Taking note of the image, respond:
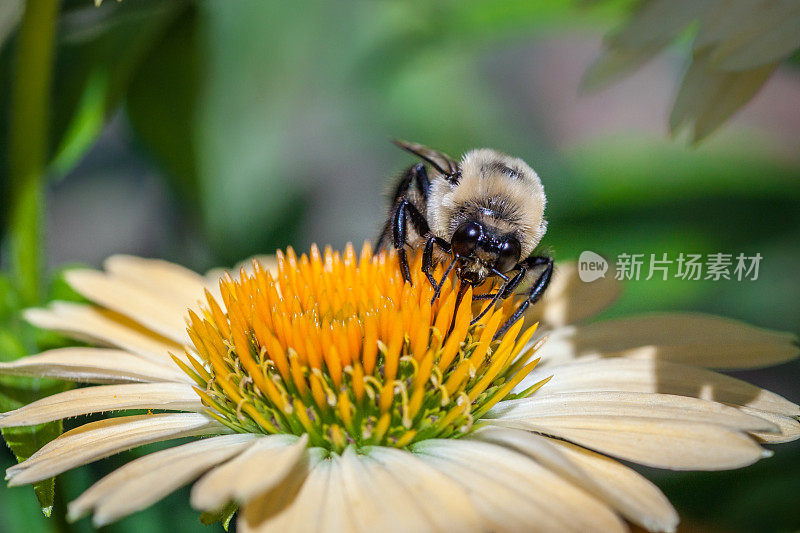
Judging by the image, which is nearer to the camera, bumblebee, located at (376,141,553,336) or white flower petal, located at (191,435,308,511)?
white flower petal, located at (191,435,308,511)

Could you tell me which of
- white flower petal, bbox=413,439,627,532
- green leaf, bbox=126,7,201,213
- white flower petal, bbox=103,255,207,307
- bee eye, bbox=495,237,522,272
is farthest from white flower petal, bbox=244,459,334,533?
green leaf, bbox=126,7,201,213

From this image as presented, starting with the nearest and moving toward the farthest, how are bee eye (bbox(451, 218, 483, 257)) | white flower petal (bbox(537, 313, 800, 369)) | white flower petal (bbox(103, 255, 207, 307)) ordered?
bee eye (bbox(451, 218, 483, 257)) → white flower petal (bbox(537, 313, 800, 369)) → white flower petal (bbox(103, 255, 207, 307))

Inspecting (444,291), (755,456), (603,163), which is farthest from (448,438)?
(603,163)

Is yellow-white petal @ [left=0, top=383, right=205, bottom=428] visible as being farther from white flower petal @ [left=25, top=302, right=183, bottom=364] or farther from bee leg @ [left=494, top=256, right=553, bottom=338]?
bee leg @ [left=494, top=256, right=553, bottom=338]

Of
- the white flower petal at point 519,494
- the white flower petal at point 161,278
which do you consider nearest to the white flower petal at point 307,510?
the white flower petal at point 519,494
